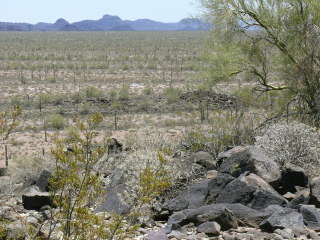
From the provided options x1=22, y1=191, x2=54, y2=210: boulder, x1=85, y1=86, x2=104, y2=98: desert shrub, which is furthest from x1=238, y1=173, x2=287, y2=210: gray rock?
x1=85, y1=86, x2=104, y2=98: desert shrub

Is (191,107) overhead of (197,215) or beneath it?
beneath

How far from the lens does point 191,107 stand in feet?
78.5

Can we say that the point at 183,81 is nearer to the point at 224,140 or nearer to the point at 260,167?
the point at 224,140

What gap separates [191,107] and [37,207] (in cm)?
1643

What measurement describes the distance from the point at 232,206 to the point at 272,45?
29.2 feet

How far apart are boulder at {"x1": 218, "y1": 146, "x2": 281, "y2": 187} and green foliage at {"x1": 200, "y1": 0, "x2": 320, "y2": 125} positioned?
3189 mm

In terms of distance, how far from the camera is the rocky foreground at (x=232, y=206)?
19.4ft

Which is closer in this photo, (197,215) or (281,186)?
(197,215)

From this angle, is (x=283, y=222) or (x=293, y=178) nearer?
(x=283, y=222)

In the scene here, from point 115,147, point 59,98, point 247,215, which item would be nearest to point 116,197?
point 247,215

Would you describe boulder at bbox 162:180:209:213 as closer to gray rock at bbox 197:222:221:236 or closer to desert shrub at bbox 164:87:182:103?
gray rock at bbox 197:222:221:236

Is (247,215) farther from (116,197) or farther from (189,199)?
(116,197)

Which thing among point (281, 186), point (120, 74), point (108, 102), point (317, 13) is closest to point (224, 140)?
point (281, 186)

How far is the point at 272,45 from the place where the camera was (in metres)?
14.5
